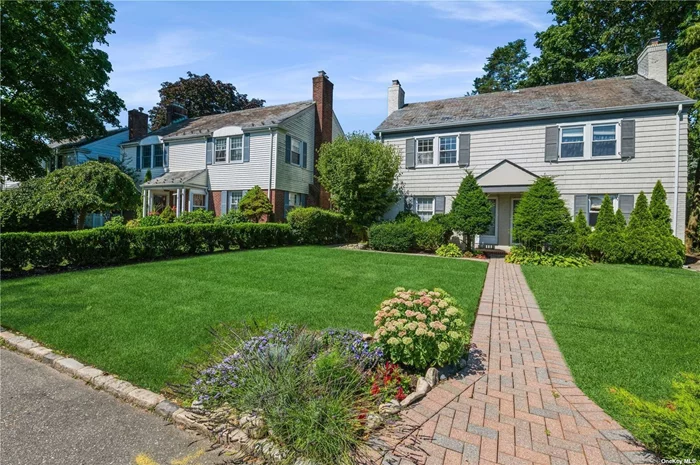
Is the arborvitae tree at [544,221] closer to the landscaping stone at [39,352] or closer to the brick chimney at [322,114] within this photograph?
the brick chimney at [322,114]

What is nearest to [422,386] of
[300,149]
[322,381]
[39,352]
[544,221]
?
[322,381]

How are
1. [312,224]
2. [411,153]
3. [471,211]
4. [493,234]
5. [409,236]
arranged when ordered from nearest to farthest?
[471,211], [409,236], [493,234], [312,224], [411,153]

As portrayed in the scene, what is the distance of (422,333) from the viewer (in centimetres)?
326

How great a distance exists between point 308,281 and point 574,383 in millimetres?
5477

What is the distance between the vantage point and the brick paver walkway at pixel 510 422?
2379mm

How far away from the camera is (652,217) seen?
455 inches

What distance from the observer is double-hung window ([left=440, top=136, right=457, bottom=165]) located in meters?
15.8

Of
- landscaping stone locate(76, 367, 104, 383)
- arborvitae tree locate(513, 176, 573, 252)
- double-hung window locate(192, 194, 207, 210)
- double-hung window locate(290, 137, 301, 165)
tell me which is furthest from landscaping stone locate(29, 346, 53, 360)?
double-hung window locate(290, 137, 301, 165)

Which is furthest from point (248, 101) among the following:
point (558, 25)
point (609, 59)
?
point (609, 59)

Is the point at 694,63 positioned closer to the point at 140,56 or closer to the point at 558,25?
the point at 558,25

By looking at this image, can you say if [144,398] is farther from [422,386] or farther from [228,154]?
→ [228,154]

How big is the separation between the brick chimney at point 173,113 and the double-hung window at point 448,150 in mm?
19507

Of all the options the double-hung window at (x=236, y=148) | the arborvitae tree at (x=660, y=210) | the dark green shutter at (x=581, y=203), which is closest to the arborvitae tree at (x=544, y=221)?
the dark green shutter at (x=581, y=203)

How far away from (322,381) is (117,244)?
9.84 metres
